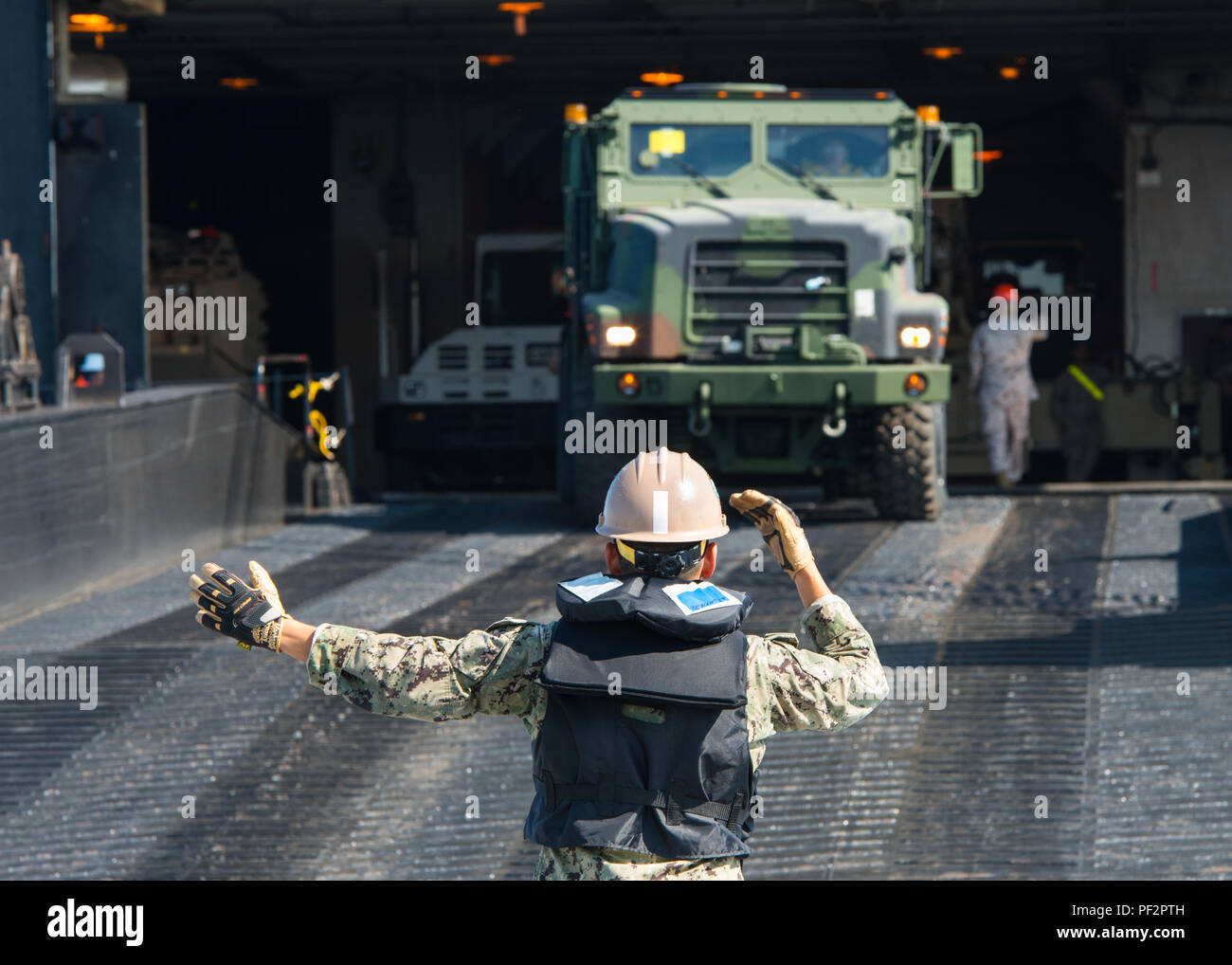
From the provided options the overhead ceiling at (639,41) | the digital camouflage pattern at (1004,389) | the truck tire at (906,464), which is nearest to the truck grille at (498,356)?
the overhead ceiling at (639,41)

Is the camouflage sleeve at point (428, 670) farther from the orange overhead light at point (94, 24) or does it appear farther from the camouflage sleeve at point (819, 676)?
the orange overhead light at point (94, 24)

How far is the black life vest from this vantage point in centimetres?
251

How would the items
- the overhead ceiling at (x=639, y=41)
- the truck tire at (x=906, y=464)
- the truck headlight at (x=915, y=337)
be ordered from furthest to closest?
1. the overhead ceiling at (x=639, y=41)
2. the truck tire at (x=906, y=464)
3. the truck headlight at (x=915, y=337)

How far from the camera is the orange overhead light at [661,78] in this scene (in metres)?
18.3

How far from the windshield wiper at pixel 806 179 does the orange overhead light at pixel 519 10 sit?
4.10 metres

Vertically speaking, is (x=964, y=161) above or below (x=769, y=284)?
above

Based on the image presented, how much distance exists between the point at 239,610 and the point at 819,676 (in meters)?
0.87

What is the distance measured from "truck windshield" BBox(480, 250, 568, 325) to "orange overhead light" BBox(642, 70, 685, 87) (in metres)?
2.68

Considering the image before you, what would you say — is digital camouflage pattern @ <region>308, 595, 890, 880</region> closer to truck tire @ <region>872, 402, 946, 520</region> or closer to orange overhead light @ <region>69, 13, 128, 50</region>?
truck tire @ <region>872, 402, 946, 520</region>

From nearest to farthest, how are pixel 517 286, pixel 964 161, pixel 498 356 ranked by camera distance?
1. pixel 964 161
2. pixel 498 356
3. pixel 517 286

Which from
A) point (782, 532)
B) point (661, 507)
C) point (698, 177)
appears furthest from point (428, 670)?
point (698, 177)

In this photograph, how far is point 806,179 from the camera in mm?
11406

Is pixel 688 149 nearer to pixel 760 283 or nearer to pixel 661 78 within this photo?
pixel 760 283

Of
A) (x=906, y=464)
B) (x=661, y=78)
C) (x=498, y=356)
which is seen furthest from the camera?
(x=661, y=78)
